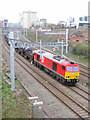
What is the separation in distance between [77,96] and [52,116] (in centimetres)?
418

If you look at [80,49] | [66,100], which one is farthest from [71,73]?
[80,49]

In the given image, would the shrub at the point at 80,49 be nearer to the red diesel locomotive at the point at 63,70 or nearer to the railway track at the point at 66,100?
the red diesel locomotive at the point at 63,70

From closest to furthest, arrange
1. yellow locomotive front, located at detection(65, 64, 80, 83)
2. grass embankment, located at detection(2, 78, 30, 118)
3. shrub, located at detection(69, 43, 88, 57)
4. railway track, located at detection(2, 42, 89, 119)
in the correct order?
grass embankment, located at detection(2, 78, 30, 118)
railway track, located at detection(2, 42, 89, 119)
yellow locomotive front, located at detection(65, 64, 80, 83)
shrub, located at detection(69, 43, 88, 57)

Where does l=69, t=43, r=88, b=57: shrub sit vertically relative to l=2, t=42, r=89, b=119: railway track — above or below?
above

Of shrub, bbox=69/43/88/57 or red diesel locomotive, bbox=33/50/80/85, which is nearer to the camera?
red diesel locomotive, bbox=33/50/80/85

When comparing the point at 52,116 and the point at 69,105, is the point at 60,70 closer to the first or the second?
the point at 69,105

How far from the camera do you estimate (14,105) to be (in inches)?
434

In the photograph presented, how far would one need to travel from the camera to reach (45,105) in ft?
40.3

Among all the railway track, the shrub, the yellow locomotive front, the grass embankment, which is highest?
the shrub

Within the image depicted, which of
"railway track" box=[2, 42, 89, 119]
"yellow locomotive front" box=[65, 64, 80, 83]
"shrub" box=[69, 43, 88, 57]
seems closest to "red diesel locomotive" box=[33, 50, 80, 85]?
"yellow locomotive front" box=[65, 64, 80, 83]

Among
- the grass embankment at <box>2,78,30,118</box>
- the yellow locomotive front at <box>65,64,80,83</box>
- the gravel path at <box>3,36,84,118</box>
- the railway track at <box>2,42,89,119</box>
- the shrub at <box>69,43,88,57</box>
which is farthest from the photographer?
the shrub at <box>69,43,88,57</box>

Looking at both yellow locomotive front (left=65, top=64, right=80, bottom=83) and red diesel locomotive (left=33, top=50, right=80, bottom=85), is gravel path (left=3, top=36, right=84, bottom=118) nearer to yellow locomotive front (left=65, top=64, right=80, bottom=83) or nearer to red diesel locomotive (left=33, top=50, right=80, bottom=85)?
red diesel locomotive (left=33, top=50, right=80, bottom=85)

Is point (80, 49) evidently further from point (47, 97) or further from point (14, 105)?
point (14, 105)

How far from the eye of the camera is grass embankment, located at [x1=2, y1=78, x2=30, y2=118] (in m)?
9.68
